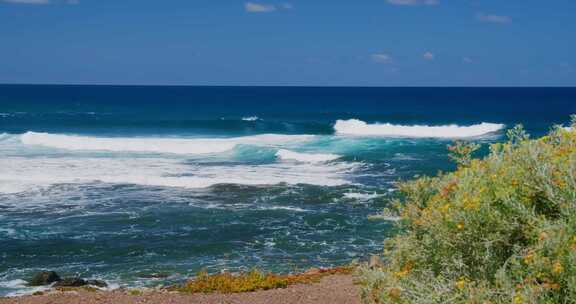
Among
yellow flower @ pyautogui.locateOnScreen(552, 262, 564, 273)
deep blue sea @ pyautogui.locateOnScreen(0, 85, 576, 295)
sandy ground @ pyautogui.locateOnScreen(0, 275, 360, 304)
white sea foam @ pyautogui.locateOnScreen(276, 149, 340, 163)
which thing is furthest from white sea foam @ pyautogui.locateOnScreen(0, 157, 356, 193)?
yellow flower @ pyautogui.locateOnScreen(552, 262, 564, 273)

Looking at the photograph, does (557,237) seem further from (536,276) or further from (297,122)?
(297,122)

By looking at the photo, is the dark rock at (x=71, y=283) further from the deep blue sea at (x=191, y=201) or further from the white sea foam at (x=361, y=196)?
the white sea foam at (x=361, y=196)

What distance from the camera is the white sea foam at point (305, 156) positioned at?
129 feet

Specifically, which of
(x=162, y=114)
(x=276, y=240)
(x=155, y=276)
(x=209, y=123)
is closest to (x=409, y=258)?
(x=155, y=276)

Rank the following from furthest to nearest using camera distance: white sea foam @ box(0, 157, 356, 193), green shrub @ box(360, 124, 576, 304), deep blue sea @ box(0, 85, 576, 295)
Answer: white sea foam @ box(0, 157, 356, 193) < deep blue sea @ box(0, 85, 576, 295) < green shrub @ box(360, 124, 576, 304)

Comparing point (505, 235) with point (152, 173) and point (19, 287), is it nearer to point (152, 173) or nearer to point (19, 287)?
point (19, 287)

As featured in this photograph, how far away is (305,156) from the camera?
40.3 m

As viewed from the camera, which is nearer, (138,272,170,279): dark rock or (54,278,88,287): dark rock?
(54,278,88,287): dark rock

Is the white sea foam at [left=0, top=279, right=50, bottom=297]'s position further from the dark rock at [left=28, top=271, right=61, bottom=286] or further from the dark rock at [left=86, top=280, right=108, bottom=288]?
the dark rock at [left=86, top=280, right=108, bottom=288]

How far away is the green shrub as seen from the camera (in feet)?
17.0

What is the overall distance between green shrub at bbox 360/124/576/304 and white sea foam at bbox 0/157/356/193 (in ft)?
75.3

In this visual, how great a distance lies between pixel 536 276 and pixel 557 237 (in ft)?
1.22

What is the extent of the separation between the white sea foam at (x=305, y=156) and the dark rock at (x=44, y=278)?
23936 mm

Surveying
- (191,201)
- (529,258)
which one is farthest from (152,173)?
(529,258)
